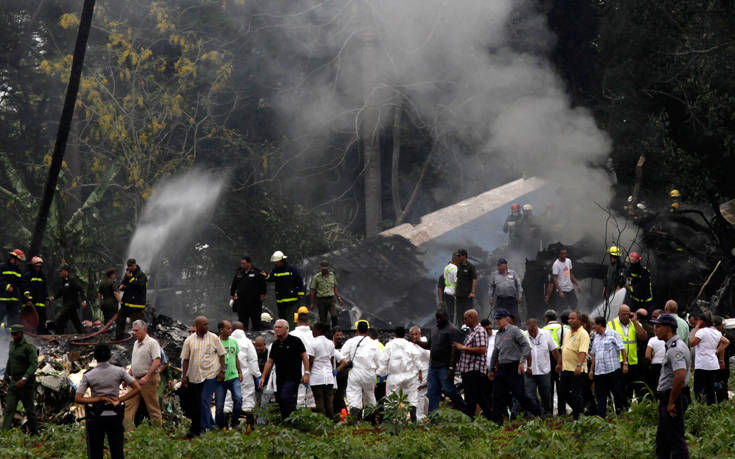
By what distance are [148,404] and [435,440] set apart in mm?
3458

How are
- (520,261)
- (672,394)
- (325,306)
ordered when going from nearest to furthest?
(672,394)
(325,306)
(520,261)

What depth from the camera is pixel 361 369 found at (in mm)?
11820

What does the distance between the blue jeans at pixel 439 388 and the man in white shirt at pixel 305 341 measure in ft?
4.62

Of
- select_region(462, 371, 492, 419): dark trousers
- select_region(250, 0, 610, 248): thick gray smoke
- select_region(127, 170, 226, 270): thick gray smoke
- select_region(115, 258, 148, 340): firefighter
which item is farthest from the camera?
select_region(127, 170, 226, 270): thick gray smoke

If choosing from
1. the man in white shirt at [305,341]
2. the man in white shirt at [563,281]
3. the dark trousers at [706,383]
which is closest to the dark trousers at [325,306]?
the man in white shirt at [305,341]

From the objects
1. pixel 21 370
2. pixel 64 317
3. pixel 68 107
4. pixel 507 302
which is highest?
pixel 68 107

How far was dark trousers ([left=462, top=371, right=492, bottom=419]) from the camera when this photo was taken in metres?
11.0

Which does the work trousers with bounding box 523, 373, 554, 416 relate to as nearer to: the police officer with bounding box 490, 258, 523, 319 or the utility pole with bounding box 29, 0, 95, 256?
the police officer with bounding box 490, 258, 523, 319

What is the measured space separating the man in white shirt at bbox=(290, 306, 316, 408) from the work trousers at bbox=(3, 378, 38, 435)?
3045 millimetres

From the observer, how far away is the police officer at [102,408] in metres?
8.18

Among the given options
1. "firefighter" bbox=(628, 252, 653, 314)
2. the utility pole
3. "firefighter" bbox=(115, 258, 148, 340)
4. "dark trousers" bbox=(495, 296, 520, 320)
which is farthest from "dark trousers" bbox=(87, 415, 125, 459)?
"firefighter" bbox=(628, 252, 653, 314)

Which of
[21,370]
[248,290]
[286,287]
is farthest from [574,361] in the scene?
[21,370]

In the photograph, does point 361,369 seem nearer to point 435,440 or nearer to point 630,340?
point 435,440

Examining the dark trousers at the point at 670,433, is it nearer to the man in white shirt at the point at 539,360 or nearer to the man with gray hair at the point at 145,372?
the man in white shirt at the point at 539,360
